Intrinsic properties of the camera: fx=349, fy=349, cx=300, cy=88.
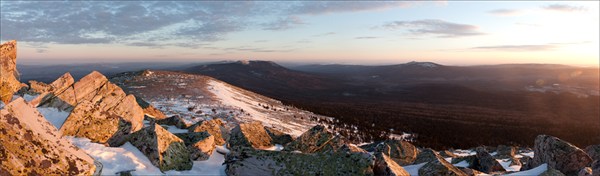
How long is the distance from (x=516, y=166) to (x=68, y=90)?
22819 mm

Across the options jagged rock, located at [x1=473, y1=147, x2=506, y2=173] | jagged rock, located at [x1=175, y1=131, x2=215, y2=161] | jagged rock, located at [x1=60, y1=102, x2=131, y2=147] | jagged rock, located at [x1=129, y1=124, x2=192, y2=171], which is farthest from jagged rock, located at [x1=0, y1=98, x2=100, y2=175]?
jagged rock, located at [x1=473, y1=147, x2=506, y2=173]

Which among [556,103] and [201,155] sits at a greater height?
[201,155]

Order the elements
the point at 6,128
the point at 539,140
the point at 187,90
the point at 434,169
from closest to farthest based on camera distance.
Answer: the point at 6,128
the point at 434,169
the point at 539,140
the point at 187,90

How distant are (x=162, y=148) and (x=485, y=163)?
549 inches

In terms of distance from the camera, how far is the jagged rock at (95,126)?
11.4m

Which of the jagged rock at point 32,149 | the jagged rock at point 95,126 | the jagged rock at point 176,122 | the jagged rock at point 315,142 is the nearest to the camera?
the jagged rock at point 32,149

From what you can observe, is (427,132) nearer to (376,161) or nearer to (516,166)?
(516,166)

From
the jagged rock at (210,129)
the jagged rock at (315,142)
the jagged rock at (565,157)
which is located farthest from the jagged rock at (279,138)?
the jagged rock at (565,157)

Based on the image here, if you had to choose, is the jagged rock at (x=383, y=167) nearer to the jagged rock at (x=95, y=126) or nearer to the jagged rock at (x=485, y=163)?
the jagged rock at (x=95, y=126)

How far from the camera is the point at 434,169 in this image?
10.9 meters

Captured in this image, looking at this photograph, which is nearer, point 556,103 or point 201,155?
point 201,155

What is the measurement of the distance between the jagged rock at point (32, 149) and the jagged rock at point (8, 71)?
14.9 ft

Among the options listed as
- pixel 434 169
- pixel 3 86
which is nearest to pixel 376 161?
pixel 434 169

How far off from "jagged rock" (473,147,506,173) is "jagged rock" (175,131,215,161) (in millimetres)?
12053
